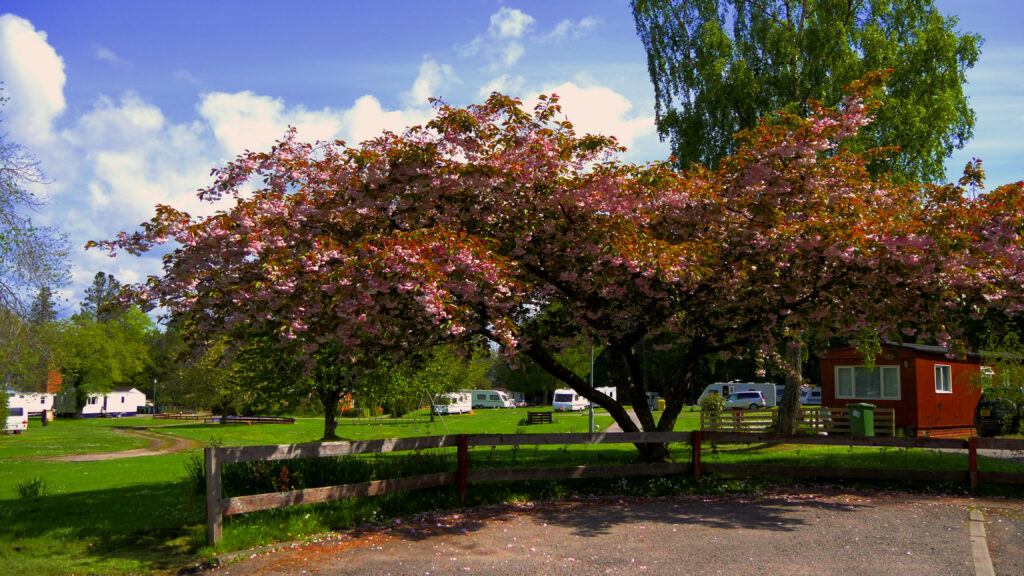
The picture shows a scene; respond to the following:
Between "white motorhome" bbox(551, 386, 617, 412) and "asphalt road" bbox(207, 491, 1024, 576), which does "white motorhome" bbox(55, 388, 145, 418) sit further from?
"asphalt road" bbox(207, 491, 1024, 576)

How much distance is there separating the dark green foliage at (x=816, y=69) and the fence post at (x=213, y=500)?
60.3ft

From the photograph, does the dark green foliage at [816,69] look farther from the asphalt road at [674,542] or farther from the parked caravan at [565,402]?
the parked caravan at [565,402]

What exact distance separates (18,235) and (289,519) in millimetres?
20368

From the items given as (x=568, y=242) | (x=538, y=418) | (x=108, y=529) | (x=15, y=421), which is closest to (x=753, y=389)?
(x=538, y=418)

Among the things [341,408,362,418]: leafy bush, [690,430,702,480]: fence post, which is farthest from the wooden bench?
[690,430,702,480]: fence post

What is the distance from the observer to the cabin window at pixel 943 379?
2785 centimetres

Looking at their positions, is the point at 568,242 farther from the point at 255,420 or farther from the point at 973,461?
the point at 255,420

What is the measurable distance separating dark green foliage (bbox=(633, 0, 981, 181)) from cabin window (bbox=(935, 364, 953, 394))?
9360mm

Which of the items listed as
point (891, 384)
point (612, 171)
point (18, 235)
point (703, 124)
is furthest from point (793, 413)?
point (18, 235)

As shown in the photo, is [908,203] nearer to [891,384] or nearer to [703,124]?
[703,124]

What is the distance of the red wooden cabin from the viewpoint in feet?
86.5

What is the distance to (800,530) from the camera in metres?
9.26

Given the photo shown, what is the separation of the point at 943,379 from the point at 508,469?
23731 mm

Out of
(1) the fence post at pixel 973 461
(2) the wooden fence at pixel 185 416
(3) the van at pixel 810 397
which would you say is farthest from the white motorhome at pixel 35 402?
(1) the fence post at pixel 973 461
